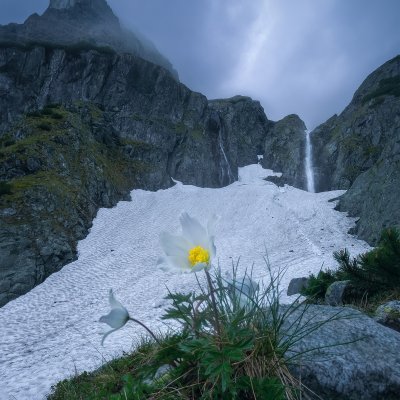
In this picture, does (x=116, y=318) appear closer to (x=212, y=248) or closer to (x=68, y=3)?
(x=212, y=248)

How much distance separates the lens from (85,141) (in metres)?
35.2

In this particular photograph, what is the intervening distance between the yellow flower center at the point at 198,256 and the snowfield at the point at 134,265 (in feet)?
0.67

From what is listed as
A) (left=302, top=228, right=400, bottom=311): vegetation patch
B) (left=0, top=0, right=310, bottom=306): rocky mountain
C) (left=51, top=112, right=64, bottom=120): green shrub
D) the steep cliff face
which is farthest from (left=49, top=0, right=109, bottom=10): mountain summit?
(left=302, top=228, right=400, bottom=311): vegetation patch

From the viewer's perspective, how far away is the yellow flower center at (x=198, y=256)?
1.62 meters

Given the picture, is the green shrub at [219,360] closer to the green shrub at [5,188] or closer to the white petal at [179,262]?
the white petal at [179,262]

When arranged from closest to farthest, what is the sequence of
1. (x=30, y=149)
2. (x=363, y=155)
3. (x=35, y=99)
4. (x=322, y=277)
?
(x=322, y=277)
(x=30, y=149)
(x=363, y=155)
(x=35, y=99)

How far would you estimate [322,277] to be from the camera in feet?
23.0

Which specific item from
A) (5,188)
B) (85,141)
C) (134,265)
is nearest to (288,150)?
(85,141)

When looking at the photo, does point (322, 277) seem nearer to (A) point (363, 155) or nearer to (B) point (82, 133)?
(B) point (82, 133)

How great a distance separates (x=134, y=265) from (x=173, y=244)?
2112cm

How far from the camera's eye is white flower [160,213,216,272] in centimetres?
167

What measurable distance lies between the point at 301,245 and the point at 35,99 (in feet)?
162

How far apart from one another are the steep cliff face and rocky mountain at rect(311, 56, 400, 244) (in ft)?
49.2

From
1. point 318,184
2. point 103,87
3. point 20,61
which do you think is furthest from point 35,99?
point 318,184
